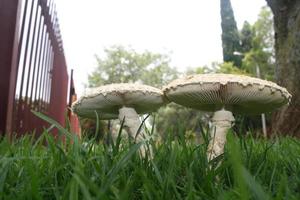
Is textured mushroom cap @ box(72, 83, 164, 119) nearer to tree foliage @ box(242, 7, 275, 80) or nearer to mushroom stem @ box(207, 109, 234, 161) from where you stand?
mushroom stem @ box(207, 109, 234, 161)

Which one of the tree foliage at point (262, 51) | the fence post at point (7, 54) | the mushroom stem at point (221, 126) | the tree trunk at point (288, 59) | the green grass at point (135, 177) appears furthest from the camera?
the tree foliage at point (262, 51)

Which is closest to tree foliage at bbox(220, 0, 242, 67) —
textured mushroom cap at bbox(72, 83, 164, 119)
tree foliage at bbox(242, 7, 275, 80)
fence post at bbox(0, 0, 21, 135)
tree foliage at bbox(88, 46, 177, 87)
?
tree foliage at bbox(242, 7, 275, 80)

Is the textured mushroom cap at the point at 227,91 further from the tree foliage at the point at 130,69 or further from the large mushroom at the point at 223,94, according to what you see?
the tree foliage at the point at 130,69

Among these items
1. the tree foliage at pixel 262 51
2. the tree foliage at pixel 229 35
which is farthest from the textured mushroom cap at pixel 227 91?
the tree foliage at pixel 229 35

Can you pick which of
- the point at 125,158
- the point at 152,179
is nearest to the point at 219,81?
the point at 152,179

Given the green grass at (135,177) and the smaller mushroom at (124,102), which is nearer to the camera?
the green grass at (135,177)

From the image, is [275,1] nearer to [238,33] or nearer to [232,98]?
[232,98]

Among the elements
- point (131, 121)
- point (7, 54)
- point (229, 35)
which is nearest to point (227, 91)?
point (131, 121)
